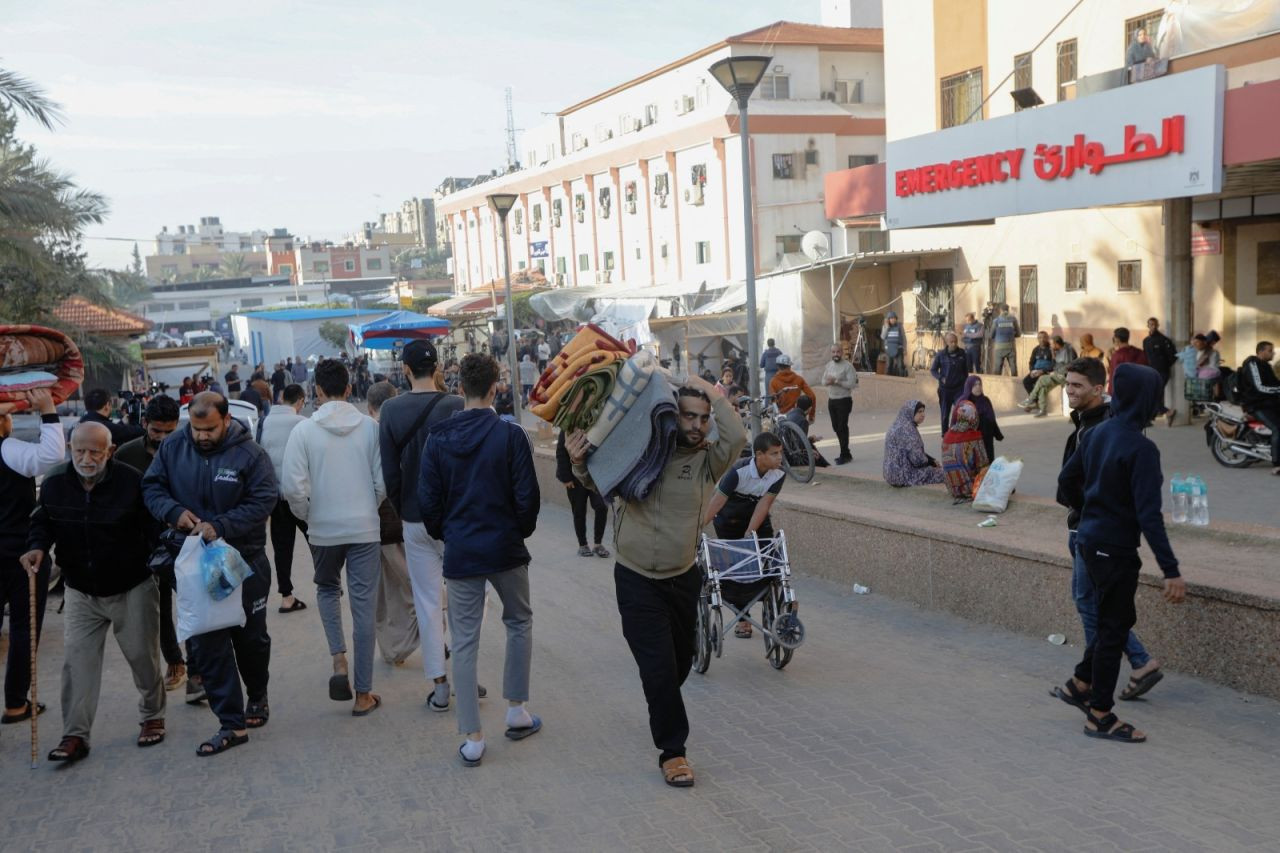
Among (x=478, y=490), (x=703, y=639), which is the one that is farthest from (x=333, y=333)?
(x=478, y=490)

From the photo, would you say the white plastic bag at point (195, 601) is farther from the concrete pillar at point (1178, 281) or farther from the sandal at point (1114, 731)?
the concrete pillar at point (1178, 281)

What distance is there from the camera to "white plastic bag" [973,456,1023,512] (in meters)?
9.65

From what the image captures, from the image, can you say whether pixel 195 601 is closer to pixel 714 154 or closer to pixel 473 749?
pixel 473 749

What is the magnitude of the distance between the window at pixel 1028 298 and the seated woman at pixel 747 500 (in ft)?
47.6

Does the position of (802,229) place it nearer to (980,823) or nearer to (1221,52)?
(1221,52)

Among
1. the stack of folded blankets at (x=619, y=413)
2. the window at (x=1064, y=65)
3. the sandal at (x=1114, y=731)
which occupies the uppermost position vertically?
the window at (x=1064, y=65)

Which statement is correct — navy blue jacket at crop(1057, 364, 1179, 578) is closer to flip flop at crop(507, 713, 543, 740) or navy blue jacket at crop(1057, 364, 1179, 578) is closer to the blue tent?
flip flop at crop(507, 713, 543, 740)

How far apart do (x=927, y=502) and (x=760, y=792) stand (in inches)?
246

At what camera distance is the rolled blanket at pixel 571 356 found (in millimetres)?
5062

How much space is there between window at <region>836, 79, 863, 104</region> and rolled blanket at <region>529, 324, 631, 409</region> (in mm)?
36329

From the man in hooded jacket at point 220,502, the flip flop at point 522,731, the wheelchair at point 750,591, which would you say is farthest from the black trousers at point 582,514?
the man in hooded jacket at point 220,502

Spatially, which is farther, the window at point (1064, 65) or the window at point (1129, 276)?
the window at point (1064, 65)

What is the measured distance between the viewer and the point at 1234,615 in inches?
239

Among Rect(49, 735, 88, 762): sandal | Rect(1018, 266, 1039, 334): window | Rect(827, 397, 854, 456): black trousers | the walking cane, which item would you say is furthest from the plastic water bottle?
Rect(1018, 266, 1039, 334): window
